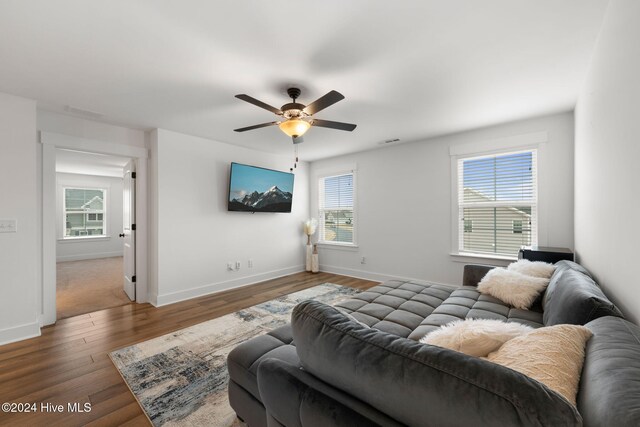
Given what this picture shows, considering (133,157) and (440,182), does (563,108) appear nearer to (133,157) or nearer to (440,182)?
(440,182)

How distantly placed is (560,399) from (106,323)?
13.2 ft

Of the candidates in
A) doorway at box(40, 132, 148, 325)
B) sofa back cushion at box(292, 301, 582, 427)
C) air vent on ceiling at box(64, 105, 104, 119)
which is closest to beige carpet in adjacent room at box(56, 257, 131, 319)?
doorway at box(40, 132, 148, 325)

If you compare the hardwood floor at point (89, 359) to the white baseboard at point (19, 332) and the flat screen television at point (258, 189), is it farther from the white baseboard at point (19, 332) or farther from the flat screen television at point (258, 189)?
the flat screen television at point (258, 189)

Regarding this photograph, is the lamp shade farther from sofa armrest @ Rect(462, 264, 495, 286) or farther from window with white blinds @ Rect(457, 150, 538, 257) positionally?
window with white blinds @ Rect(457, 150, 538, 257)

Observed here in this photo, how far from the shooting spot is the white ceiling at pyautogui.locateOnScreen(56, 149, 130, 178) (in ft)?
17.7

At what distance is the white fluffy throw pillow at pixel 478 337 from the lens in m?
A: 1.01

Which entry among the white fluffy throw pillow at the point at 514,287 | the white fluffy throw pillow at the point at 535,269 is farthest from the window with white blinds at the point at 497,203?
the white fluffy throw pillow at the point at 514,287

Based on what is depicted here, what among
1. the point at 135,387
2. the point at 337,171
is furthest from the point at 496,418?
the point at 337,171

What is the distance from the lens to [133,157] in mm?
3852

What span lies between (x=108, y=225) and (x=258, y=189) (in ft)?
20.5

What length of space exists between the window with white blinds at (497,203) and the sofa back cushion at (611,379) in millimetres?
3012

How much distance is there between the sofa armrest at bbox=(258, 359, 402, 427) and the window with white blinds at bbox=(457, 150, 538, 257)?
3.75 metres

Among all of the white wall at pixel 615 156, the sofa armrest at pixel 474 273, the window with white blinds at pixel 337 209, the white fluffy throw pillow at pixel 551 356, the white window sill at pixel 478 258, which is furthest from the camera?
the window with white blinds at pixel 337 209

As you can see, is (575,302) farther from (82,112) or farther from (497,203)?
(82,112)
